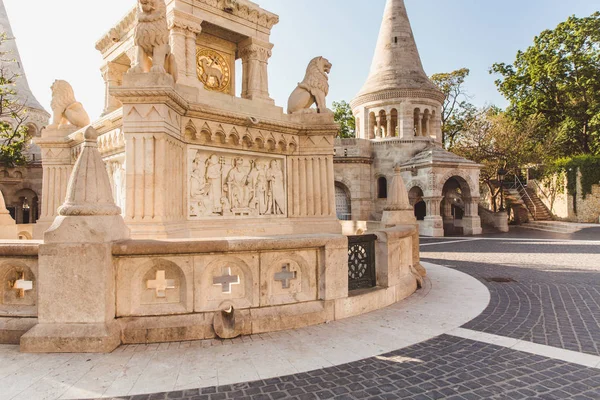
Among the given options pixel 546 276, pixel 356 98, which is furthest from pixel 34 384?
pixel 356 98

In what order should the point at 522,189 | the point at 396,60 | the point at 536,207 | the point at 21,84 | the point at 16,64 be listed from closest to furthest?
the point at 16,64
the point at 396,60
the point at 21,84
the point at 536,207
the point at 522,189

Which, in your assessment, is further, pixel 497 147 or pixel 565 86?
pixel 565 86

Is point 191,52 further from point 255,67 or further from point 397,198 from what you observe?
point 397,198

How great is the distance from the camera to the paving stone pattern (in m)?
2.96

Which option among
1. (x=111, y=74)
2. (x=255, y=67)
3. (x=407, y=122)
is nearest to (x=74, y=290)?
(x=255, y=67)

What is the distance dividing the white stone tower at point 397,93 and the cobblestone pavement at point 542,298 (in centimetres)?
1877

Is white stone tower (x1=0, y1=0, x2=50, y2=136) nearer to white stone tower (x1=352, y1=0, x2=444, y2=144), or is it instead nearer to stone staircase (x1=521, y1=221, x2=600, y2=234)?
white stone tower (x1=352, y1=0, x2=444, y2=144)

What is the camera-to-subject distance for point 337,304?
486 cm

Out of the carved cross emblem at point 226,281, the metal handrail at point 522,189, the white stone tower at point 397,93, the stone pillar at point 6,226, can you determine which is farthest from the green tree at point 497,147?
the stone pillar at point 6,226

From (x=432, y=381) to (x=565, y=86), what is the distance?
136 ft

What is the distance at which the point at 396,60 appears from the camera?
29938 mm

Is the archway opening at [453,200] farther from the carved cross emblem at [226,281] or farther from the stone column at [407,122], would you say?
the carved cross emblem at [226,281]

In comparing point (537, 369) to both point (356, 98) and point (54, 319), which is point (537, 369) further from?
point (356, 98)

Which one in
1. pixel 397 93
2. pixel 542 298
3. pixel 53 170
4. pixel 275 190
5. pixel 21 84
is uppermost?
pixel 21 84
